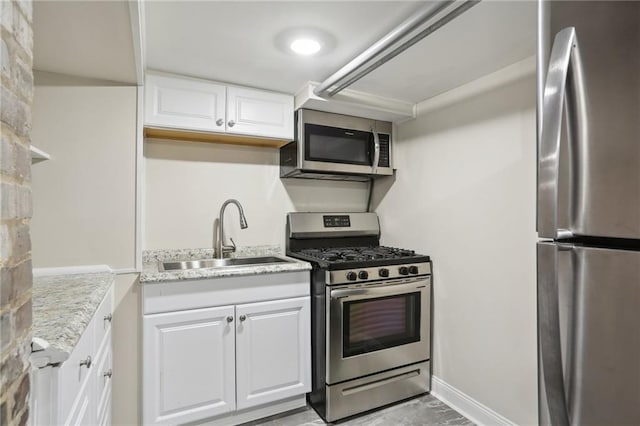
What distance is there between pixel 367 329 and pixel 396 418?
1.95 ft

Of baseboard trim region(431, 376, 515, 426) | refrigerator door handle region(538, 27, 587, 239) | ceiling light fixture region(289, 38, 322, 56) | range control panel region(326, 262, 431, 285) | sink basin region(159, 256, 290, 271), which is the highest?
ceiling light fixture region(289, 38, 322, 56)

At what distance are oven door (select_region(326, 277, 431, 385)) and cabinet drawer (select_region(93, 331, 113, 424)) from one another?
47.6 inches

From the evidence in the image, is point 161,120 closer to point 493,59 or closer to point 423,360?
point 493,59

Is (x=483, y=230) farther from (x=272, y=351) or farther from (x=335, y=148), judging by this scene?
(x=272, y=351)

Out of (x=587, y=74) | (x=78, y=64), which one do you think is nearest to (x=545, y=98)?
(x=587, y=74)

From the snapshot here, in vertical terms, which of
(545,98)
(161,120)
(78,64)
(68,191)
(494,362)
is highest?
(78,64)

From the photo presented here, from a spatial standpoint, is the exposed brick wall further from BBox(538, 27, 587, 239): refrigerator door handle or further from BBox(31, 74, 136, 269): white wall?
BBox(31, 74, 136, 269): white wall

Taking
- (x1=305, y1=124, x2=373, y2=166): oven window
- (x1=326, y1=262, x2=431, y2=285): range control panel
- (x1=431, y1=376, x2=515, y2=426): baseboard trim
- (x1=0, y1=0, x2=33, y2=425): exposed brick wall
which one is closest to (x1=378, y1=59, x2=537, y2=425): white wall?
(x1=431, y1=376, x2=515, y2=426): baseboard trim

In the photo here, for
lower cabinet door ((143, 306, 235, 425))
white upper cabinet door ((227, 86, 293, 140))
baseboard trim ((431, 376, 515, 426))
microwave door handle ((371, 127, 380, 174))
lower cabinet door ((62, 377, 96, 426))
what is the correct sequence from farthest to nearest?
microwave door handle ((371, 127, 380, 174)) → white upper cabinet door ((227, 86, 293, 140)) → baseboard trim ((431, 376, 515, 426)) → lower cabinet door ((143, 306, 235, 425)) → lower cabinet door ((62, 377, 96, 426))

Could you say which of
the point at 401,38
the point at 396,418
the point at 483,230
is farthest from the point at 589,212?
the point at 396,418

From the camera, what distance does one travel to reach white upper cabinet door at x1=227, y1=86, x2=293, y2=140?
7.68ft

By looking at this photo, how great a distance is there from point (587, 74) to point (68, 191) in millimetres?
2174

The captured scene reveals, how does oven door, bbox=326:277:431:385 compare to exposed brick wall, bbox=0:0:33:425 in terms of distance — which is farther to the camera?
oven door, bbox=326:277:431:385

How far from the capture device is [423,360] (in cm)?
245
